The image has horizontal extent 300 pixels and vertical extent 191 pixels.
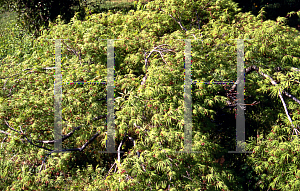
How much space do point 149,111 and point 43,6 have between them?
6.92m

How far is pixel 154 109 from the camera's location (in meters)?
3.90

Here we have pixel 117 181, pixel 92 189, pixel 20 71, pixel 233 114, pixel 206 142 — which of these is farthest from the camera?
pixel 233 114

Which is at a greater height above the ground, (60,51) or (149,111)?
(60,51)

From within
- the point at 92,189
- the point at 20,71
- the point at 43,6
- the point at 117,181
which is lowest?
the point at 92,189

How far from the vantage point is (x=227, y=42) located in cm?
552

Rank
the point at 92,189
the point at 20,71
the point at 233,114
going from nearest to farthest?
1. the point at 92,189
2. the point at 20,71
3. the point at 233,114

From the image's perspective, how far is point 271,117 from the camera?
6.06m

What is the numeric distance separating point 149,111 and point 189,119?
0.60 metres

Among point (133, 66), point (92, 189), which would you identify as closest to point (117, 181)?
point (92, 189)

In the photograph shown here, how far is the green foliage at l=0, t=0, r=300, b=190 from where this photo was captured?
12.4 feet

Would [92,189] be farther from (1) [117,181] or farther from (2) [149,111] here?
(2) [149,111]

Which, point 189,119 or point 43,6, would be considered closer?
point 189,119

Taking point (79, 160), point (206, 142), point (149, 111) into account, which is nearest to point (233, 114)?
point (206, 142)

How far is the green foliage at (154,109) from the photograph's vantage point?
3.79 meters
